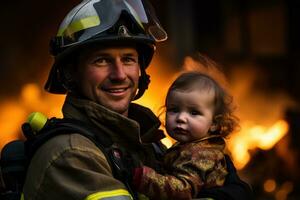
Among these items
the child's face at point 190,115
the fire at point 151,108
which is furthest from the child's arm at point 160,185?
the fire at point 151,108

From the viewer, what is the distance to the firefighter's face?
10.6 feet

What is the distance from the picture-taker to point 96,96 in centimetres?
324

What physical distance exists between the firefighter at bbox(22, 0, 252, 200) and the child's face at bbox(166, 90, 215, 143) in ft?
0.47

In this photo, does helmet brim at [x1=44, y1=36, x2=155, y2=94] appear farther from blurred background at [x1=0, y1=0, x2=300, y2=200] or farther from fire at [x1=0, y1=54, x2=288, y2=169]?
fire at [x1=0, y1=54, x2=288, y2=169]

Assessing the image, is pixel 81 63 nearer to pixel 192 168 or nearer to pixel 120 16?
pixel 120 16

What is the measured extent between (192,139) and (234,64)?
17.8 ft

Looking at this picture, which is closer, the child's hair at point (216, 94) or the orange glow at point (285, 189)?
the child's hair at point (216, 94)

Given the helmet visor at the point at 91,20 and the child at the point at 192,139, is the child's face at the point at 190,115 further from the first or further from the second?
the helmet visor at the point at 91,20

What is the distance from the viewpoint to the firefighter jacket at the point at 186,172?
119 inches

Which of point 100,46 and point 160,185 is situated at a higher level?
point 100,46

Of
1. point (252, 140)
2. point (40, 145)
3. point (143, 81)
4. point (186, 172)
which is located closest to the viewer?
point (40, 145)

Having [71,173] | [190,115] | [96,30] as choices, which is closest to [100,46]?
[96,30]

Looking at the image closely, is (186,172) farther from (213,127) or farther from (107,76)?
(107,76)

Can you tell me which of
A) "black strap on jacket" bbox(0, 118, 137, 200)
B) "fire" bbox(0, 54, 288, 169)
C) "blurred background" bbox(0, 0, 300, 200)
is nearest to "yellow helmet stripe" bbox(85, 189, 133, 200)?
"black strap on jacket" bbox(0, 118, 137, 200)
